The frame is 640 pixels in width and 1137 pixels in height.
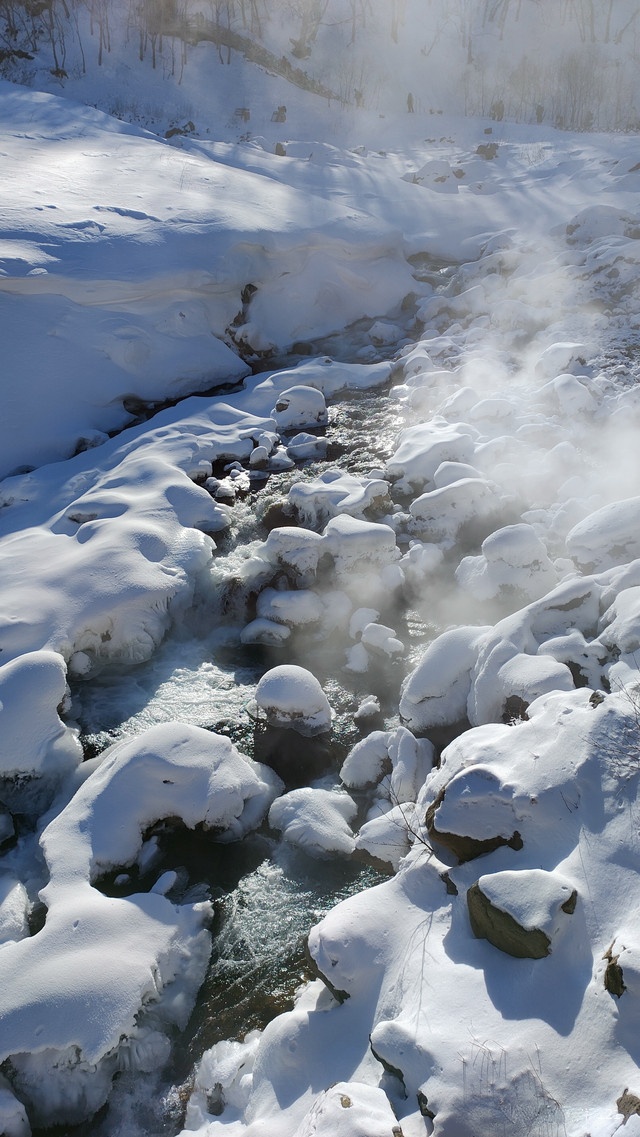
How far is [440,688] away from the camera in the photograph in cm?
502

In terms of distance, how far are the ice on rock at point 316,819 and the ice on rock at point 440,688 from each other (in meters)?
0.75

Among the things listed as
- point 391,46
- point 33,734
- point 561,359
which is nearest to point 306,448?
point 561,359

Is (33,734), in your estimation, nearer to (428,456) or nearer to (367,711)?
(367,711)

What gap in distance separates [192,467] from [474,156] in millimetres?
14037

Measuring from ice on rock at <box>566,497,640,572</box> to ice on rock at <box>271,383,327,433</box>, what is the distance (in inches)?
164

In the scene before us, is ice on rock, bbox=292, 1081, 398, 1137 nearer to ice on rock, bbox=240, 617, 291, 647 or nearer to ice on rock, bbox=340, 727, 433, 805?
ice on rock, bbox=340, 727, 433, 805

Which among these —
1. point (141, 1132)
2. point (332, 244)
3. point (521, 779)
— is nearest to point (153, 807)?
point (141, 1132)

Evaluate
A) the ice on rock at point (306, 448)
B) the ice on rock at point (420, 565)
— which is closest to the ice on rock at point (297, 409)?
the ice on rock at point (306, 448)

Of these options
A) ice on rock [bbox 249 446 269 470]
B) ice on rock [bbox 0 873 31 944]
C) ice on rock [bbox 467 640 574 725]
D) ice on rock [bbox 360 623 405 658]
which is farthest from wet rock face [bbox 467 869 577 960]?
ice on rock [bbox 249 446 269 470]

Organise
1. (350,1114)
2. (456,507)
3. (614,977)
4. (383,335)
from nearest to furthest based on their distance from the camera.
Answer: (350,1114), (614,977), (456,507), (383,335)

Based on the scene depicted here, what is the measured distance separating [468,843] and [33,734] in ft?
9.56

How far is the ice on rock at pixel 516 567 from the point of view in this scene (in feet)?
18.8

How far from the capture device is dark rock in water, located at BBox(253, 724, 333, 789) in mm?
4898

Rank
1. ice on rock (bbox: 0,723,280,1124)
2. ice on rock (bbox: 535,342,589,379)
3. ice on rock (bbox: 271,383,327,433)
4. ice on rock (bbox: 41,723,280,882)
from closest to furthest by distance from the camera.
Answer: ice on rock (bbox: 0,723,280,1124) → ice on rock (bbox: 41,723,280,882) → ice on rock (bbox: 535,342,589,379) → ice on rock (bbox: 271,383,327,433)
